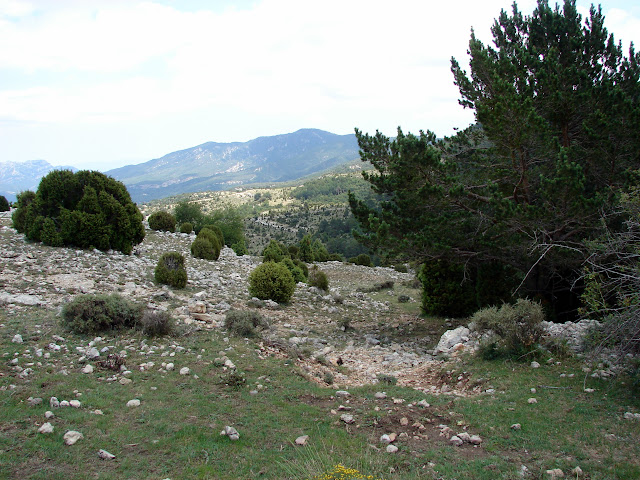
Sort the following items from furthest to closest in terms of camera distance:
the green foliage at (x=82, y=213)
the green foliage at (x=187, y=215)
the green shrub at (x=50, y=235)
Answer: the green foliage at (x=187, y=215) → the green foliage at (x=82, y=213) → the green shrub at (x=50, y=235)

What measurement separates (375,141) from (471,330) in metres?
5.25

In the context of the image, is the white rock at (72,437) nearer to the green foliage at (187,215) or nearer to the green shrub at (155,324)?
the green shrub at (155,324)

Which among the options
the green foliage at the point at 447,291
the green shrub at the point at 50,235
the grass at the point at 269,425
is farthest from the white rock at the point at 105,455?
the green shrub at the point at 50,235

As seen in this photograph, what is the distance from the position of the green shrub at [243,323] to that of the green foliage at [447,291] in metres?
6.22

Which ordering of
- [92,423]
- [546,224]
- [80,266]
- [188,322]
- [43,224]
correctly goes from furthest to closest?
[43,224] → [80,266] → [546,224] → [188,322] → [92,423]

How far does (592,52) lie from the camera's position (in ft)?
36.6

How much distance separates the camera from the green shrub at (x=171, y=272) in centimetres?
1252

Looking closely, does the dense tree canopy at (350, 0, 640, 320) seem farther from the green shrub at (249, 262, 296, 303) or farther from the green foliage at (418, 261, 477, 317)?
the green shrub at (249, 262, 296, 303)

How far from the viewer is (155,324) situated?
767cm

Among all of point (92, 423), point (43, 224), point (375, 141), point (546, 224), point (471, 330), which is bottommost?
point (471, 330)

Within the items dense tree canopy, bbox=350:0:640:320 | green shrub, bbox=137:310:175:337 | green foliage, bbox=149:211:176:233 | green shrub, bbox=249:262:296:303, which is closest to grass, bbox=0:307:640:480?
green shrub, bbox=137:310:175:337

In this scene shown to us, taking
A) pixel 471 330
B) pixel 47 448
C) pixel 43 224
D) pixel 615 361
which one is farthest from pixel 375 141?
pixel 43 224

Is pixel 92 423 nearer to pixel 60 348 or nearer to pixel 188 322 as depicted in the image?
pixel 60 348

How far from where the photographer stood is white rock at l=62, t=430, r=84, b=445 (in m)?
4.25
